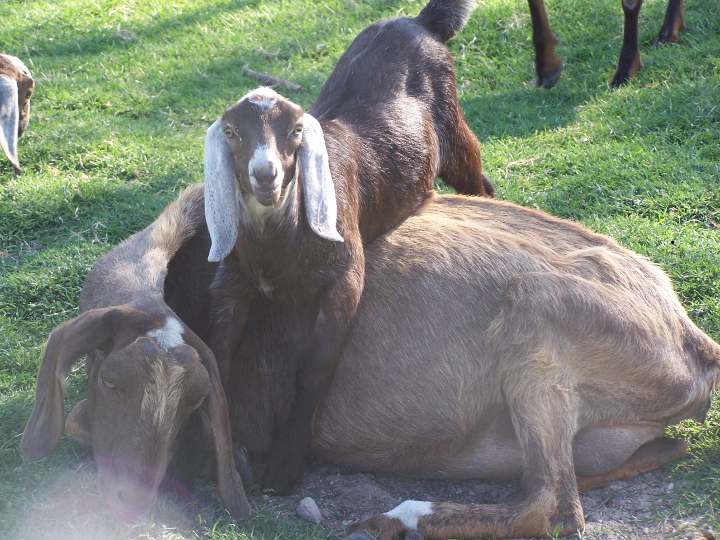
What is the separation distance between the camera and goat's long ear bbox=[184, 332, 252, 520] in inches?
161

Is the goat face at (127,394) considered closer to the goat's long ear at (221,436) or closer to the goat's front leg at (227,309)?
the goat's long ear at (221,436)

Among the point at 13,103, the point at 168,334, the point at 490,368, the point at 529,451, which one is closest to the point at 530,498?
the point at 529,451

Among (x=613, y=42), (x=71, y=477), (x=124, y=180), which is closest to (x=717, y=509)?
(x=71, y=477)

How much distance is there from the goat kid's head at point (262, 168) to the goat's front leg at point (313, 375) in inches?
13.5

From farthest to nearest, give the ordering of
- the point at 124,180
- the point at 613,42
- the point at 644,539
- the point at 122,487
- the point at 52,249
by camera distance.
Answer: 1. the point at 613,42
2. the point at 124,180
3. the point at 52,249
4. the point at 644,539
5. the point at 122,487

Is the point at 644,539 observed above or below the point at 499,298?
below

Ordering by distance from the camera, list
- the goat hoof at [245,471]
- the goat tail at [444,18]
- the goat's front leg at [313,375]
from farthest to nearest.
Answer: the goat tail at [444,18], the goat hoof at [245,471], the goat's front leg at [313,375]

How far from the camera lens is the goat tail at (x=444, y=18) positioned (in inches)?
222

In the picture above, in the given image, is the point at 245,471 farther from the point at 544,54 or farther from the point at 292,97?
the point at 544,54

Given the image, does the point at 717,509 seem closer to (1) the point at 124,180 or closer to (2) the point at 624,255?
(2) the point at 624,255

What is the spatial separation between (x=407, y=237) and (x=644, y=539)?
167 cm

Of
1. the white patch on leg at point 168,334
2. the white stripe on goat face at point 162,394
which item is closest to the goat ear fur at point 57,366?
the white patch on leg at point 168,334

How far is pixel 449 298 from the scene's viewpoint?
4.73 meters

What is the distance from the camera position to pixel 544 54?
27.3ft
